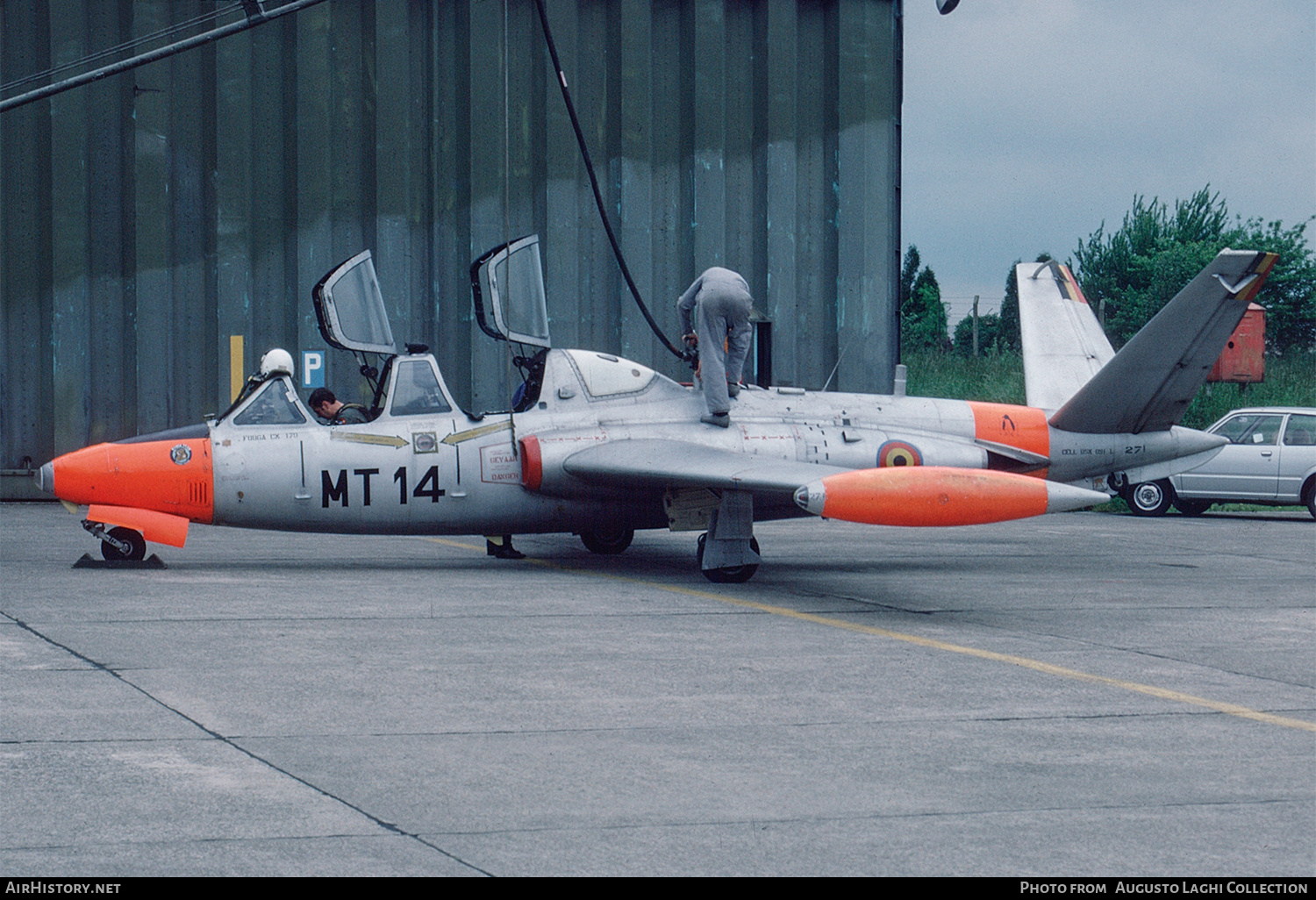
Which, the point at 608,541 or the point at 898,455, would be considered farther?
the point at 608,541

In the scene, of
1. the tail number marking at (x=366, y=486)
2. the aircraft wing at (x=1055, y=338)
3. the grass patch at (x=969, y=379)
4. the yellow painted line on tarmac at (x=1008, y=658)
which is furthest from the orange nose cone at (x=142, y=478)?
the grass patch at (x=969, y=379)

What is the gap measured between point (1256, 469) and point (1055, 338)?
708cm

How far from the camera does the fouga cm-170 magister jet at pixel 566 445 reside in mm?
12383

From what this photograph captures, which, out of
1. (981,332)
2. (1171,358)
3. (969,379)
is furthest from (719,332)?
(981,332)

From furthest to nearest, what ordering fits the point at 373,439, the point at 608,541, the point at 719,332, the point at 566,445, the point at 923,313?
the point at 923,313, the point at 608,541, the point at 719,332, the point at 566,445, the point at 373,439

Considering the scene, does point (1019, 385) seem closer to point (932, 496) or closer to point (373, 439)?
point (373, 439)

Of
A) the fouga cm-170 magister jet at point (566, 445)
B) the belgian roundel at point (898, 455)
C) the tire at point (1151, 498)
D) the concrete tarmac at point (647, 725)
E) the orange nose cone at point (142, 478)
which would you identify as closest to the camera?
the concrete tarmac at point (647, 725)

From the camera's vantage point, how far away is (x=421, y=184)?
872 inches

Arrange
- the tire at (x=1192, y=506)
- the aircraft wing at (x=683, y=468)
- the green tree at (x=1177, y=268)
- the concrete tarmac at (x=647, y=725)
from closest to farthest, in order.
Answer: the concrete tarmac at (x=647, y=725) → the aircraft wing at (x=683, y=468) → the tire at (x=1192, y=506) → the green tree at (x=1177, y=268)

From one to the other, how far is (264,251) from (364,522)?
1032 centimetres

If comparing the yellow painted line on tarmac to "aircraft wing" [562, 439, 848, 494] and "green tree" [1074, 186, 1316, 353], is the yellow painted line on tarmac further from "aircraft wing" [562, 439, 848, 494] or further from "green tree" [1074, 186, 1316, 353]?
"green tree" [1074, 186, 1316, 353]

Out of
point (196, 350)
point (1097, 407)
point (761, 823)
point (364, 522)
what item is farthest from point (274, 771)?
point (196, 350)

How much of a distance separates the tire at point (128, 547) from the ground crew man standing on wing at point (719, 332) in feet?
15.9

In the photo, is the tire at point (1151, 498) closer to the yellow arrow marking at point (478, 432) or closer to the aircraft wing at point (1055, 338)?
the aircraft wing at point (1055, 338)
